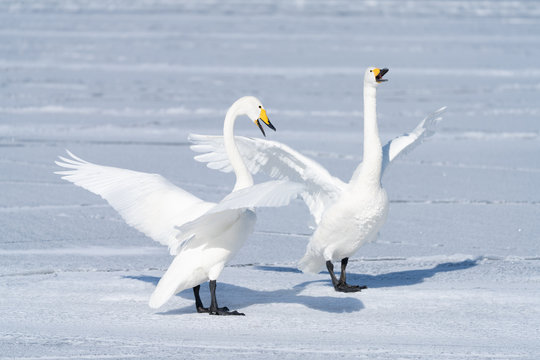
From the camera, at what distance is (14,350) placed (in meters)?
4.28

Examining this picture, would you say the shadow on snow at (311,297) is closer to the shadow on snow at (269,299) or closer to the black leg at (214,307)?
the shadow on snow at (269,299)

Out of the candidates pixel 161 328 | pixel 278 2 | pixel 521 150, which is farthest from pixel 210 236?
pixel 278 2

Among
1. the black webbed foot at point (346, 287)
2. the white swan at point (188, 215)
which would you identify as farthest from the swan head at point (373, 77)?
the black webbed foot at point (346, 287)

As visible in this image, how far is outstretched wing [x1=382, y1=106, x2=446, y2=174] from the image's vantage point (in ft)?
20.7

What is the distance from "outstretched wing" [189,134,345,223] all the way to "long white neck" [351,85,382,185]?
0.20m

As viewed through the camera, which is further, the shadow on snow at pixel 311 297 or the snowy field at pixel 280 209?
the shadow on snow at pixel 311 297

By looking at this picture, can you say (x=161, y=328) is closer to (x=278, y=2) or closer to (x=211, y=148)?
(x=211, y=148)

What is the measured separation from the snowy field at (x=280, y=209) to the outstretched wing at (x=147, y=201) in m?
0.40

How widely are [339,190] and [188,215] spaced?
92 cm

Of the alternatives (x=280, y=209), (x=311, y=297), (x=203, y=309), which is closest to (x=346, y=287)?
(x=311, y=297)

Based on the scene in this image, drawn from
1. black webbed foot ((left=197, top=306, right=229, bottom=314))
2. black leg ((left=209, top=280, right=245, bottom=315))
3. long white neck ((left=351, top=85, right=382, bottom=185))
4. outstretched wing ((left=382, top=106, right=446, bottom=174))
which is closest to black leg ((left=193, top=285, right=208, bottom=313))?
black webbed foot ((left=197, top=306, right=229, bottom=314))

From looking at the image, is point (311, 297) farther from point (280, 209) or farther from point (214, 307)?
point (280, 209)

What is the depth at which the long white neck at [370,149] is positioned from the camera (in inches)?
217

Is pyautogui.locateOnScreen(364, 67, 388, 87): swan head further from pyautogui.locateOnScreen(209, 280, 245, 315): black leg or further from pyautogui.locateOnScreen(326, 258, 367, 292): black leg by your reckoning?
pyautogui.locateOnScreen(209, 280, 245, 315): black leg
